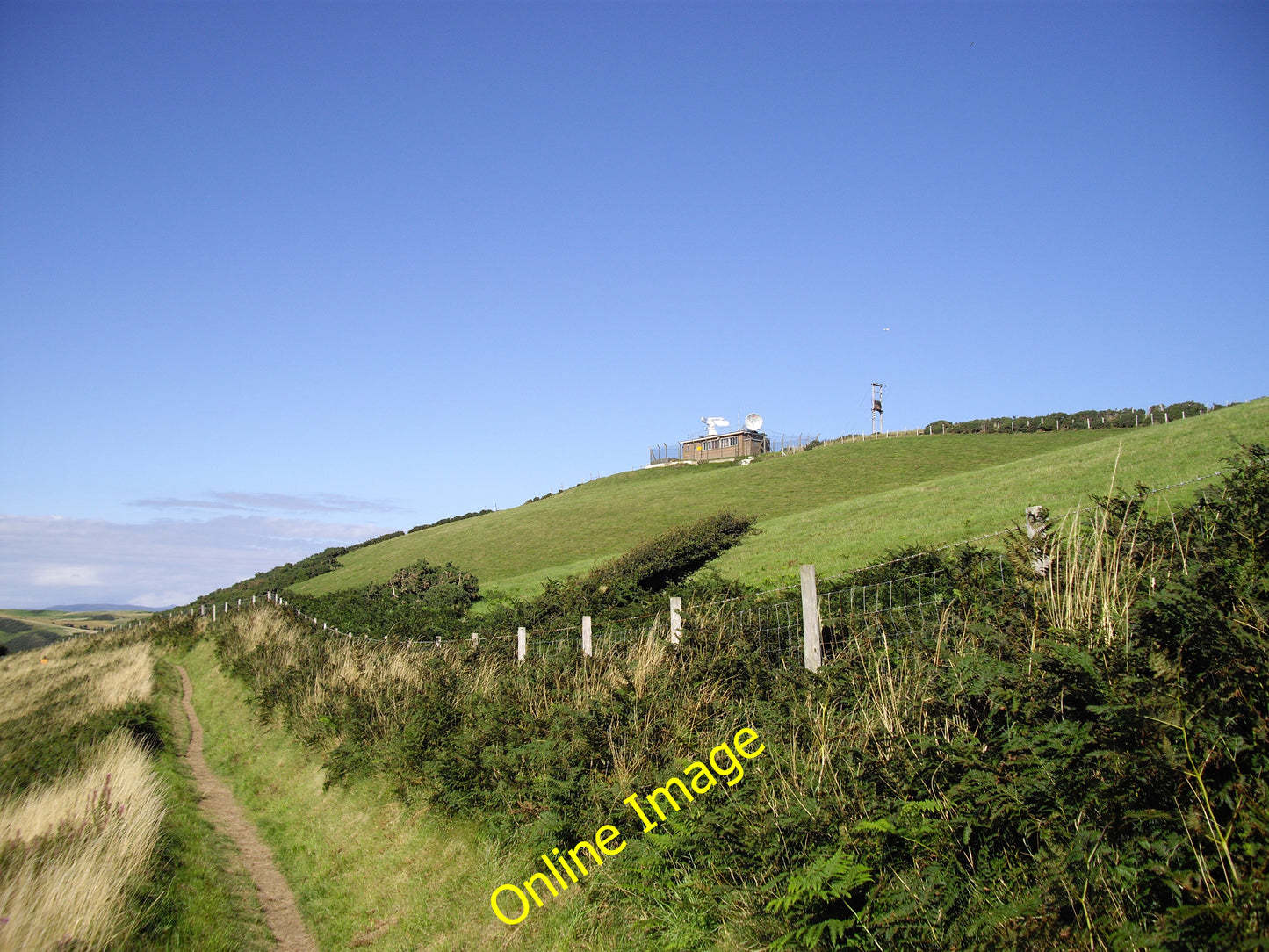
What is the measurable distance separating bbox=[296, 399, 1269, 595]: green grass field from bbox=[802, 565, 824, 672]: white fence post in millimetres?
3045

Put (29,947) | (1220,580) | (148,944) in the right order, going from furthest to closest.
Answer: (148,944) < (29,947) < (1220,580)

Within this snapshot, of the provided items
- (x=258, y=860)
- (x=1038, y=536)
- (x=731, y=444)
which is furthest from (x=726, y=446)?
(x=1038, y=536)

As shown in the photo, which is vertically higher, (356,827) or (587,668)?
(587,668)

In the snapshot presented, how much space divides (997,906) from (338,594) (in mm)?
40038

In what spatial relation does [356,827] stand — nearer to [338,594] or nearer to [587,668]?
[587,668]

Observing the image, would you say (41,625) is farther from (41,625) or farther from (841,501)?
(841,501)

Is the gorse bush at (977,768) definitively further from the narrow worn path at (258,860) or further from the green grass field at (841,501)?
the narrow worn path at (258,860)

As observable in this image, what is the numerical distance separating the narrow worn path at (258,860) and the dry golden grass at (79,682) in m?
3.14

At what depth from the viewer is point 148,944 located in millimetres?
6051

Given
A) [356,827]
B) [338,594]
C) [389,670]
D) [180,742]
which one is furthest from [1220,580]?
[338,594]

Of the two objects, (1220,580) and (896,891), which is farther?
(1220,580)

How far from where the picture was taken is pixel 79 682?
22.1 meters

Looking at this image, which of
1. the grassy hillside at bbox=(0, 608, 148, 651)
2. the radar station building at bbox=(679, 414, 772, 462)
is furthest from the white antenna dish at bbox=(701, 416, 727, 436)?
the grassy hillside at bbox=(0, 608, 148, 651)

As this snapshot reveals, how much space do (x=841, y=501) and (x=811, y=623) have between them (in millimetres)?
31993
